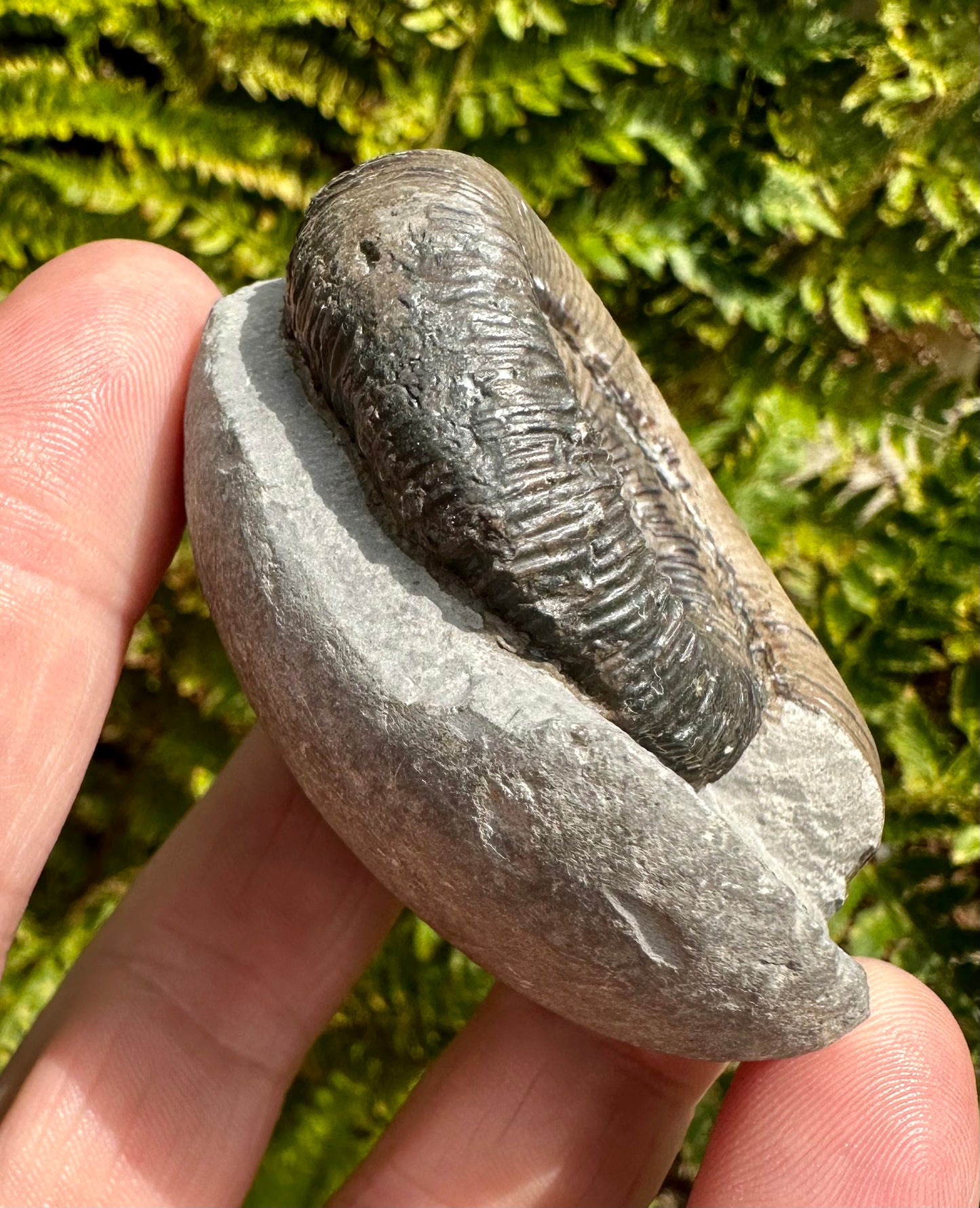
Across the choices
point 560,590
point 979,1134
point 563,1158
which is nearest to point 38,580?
point 560,590

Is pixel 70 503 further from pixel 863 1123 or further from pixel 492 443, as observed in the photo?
pixel 863 1123

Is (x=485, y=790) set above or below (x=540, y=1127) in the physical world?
above

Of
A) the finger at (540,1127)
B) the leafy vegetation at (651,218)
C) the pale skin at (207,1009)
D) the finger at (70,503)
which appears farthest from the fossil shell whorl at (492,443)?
the leafy vegetation at (651,218)

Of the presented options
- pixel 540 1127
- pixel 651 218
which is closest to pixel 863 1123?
pixel 540 1127

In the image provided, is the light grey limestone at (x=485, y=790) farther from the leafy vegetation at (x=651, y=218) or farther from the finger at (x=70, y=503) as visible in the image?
the leafy vegetation at (x=651, y=218)

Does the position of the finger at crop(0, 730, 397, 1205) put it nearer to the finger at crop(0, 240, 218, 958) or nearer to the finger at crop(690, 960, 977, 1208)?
the finger at crop(0, 240, 218, 958)

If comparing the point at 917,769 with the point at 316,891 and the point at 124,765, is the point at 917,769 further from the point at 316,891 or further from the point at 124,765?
the point at 124,765
